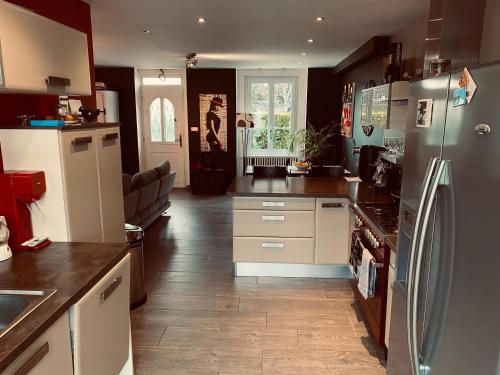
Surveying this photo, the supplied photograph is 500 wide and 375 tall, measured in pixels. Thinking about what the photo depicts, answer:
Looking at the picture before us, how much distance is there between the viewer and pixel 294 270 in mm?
3938

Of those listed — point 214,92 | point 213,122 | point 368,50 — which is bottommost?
point 213,122

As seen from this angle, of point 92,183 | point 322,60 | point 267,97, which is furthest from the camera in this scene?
point 267,97

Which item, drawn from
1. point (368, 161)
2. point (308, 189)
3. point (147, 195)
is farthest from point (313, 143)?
point (308, 189)

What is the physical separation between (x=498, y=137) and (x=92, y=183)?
6.83 ft

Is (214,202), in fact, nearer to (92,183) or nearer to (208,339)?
(208,339)

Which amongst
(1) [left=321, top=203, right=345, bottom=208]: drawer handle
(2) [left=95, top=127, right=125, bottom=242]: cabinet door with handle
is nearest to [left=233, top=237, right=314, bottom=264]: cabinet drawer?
(1) [left=321, top=203, right=345, bottom=208]: drawer handle

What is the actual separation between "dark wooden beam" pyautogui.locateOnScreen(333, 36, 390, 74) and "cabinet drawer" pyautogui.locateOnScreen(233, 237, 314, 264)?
264 centimetres

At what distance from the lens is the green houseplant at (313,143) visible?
303 inches

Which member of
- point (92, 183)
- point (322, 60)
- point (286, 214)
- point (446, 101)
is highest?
point (322, 60)

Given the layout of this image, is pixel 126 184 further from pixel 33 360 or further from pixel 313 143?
pixel 313 143

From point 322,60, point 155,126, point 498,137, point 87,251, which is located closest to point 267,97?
point 322,60

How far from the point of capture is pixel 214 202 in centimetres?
727

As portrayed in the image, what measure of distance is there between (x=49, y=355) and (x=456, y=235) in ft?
4.74

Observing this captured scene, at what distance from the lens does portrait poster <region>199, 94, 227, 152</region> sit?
27.4 feet
